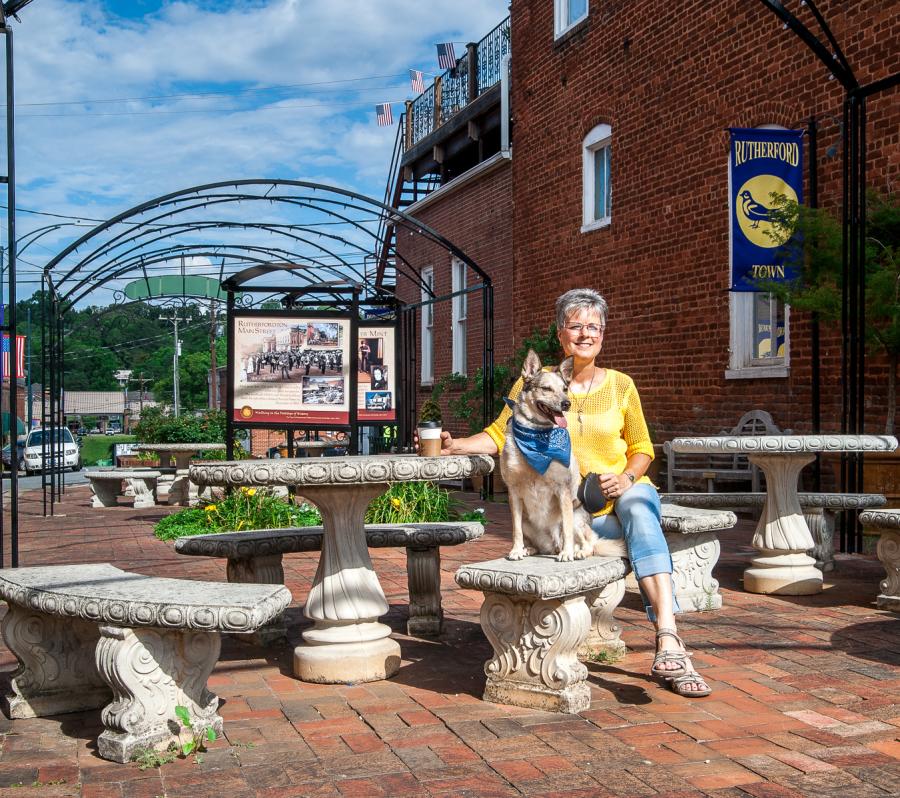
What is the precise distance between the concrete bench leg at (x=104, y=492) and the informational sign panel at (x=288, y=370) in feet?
20.5

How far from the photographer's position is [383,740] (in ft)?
12.9

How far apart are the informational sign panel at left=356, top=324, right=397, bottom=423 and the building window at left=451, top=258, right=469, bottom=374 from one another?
21.5 feet

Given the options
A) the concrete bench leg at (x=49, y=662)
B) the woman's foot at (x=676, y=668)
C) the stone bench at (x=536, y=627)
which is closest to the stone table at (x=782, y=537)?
the woman's foot at (x=676, y=668)

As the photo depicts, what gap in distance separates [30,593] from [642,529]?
2463 mm

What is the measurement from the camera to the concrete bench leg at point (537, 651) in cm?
423

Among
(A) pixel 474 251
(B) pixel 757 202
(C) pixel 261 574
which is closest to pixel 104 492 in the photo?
(A) pixel 474 251

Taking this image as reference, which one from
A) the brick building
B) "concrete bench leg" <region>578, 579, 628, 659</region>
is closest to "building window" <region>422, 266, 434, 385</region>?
the brick building

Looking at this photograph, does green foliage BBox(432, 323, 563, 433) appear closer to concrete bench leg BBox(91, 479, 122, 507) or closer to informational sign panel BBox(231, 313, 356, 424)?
informational sign panel BBox(231, 313, 356, 424)

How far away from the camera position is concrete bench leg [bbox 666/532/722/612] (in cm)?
619

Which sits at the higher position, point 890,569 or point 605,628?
point 890,569

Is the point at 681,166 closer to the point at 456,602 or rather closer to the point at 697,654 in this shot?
the point at 456,602

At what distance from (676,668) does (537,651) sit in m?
0.58

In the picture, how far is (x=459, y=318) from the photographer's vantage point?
20266 millimetres

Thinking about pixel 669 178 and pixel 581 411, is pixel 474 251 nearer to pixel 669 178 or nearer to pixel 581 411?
pixel 669 178
